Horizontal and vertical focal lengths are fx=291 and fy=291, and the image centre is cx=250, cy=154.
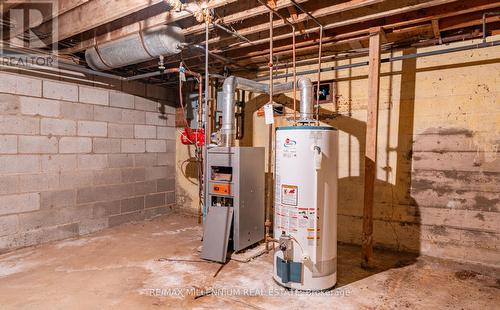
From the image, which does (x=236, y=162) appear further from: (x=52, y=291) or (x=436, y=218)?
(x=436, y=218)

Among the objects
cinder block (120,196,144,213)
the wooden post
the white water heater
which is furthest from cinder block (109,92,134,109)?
the wooden post

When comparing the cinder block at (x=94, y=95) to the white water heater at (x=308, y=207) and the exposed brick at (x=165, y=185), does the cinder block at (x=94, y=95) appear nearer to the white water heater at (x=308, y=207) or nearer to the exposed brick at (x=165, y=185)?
the exposed brick at (x=165, y=185)

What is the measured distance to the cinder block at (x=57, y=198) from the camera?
3.46 metres

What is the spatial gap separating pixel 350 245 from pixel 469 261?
1151mm

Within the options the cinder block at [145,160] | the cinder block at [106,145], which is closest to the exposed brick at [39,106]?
the cinder block at [106,145]

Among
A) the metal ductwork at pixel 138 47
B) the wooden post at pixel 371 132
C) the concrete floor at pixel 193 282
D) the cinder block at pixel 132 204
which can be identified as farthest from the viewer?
the cinder block at pixel 132 204

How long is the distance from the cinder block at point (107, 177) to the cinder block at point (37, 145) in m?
0.63

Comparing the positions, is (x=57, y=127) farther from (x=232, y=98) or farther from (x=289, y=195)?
(x=289, y=195)

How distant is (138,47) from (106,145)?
1.64 meters

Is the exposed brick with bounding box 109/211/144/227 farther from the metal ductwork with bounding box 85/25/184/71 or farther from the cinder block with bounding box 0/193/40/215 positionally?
the metal ductwork with bounding box 85/25/184/71

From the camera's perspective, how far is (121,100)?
4.28 m

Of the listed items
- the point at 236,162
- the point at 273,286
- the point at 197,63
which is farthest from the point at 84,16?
the point at 273,286

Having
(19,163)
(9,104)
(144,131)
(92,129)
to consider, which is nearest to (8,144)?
(19,163)

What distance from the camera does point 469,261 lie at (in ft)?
9.39
